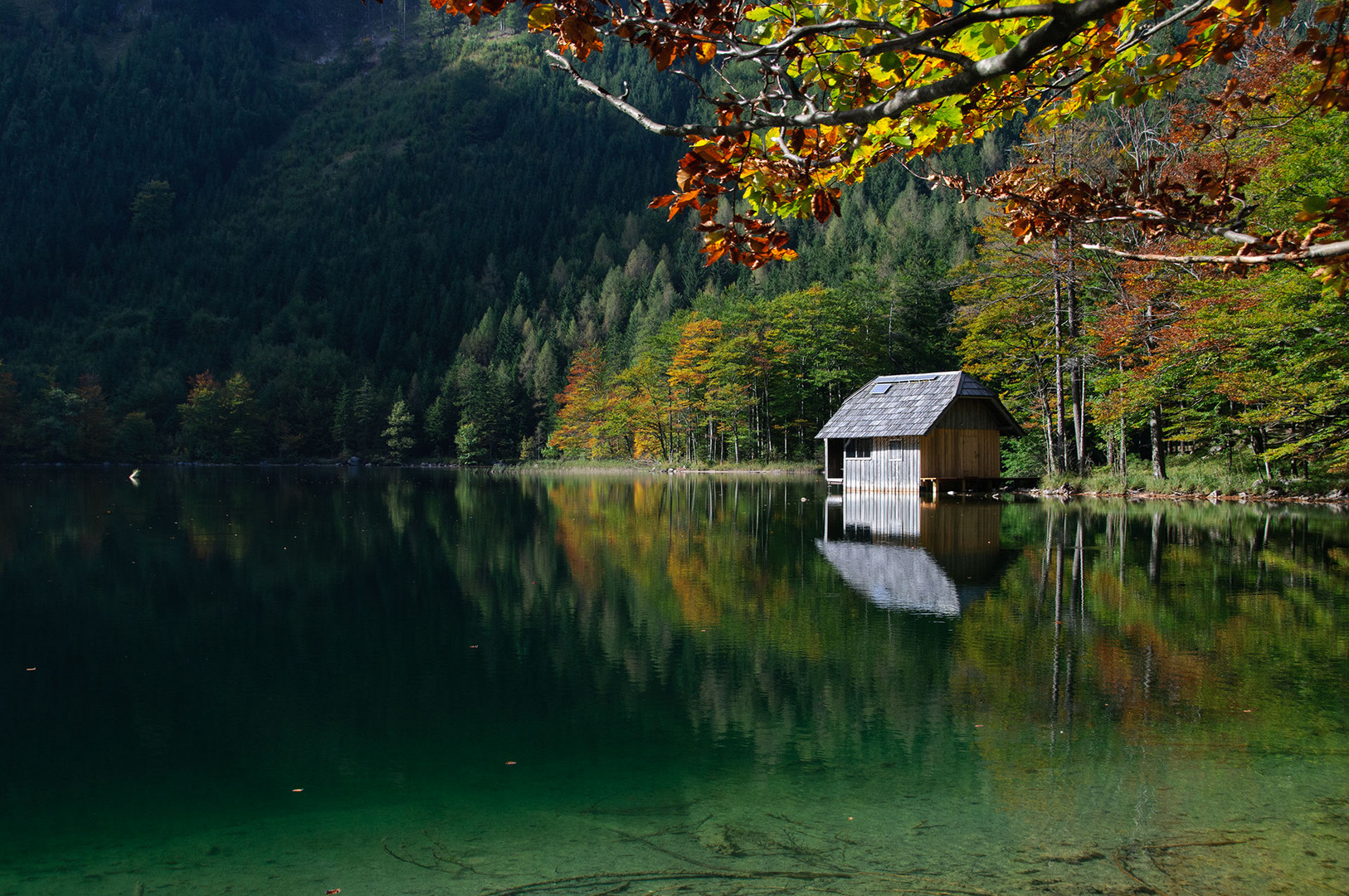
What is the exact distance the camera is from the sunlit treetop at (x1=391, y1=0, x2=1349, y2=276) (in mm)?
3336

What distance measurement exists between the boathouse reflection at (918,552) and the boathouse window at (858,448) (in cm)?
738

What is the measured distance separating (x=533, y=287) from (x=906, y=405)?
101 m

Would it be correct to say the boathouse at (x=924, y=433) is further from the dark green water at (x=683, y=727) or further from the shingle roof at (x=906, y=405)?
the dark green water at (x=683, y=727)

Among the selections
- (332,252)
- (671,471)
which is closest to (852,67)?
(671,471)

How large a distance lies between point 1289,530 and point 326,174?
576 feet

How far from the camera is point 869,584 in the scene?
1168 cm

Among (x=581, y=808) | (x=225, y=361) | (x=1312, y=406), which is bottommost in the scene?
(x=581, y=808)

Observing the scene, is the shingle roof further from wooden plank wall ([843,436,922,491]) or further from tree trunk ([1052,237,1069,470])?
tree trunk ([1052,237,1069,470])

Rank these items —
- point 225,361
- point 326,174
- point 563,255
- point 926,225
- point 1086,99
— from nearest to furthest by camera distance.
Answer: point 1086,99, point 926,225, point 225,361, point 563,255, point 326,174

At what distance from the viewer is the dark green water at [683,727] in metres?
4.25

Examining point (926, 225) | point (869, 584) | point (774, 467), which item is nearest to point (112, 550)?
point (869, 584)

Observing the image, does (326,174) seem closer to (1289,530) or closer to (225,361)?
(225,361)

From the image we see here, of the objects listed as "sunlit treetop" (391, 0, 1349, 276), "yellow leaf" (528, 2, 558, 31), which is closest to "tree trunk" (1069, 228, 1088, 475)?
"sunlit treetop" (391, 0, 1349, 276)

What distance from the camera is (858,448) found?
33344mm
